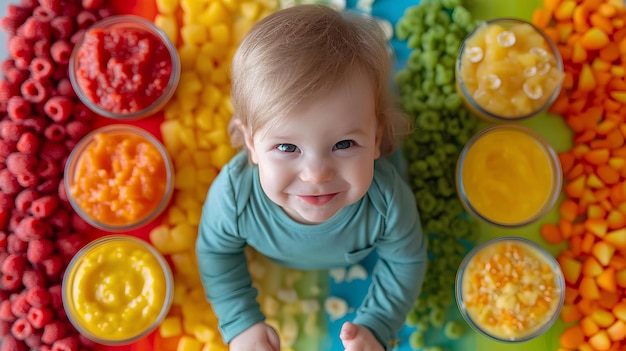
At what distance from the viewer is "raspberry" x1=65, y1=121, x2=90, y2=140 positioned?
1.37 metres

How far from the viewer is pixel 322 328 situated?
136 cm

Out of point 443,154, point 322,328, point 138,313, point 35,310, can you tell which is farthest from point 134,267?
point 443,154

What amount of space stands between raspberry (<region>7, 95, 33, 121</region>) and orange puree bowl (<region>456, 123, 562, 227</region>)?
994mm

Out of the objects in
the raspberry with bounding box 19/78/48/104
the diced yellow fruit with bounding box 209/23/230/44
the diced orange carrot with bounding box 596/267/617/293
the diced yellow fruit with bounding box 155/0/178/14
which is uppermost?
the diced yellow fruit with bounding box 155/0/178/14

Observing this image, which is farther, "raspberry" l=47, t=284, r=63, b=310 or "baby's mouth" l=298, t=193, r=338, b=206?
"raspberry" l=47, t=284, r=63, b=310

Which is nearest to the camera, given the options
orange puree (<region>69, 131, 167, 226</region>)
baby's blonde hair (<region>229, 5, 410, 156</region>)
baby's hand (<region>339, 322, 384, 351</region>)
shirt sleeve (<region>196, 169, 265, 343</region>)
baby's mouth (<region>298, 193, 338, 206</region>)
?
baby's blonde hair (<region>229, 5, 410, 156</region>)

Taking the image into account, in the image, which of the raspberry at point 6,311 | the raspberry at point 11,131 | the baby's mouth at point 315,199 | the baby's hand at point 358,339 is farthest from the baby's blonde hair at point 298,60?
the raspberry at point 6,311

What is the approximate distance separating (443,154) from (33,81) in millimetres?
958

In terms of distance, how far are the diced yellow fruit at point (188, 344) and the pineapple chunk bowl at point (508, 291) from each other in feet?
1.93

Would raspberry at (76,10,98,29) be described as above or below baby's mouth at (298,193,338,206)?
above

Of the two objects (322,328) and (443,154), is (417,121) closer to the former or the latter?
(443,154)

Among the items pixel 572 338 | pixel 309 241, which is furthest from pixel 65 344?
pixel 572 338

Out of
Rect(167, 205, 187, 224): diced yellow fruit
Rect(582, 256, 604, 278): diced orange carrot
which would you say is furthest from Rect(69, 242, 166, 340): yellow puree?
Rect(582, 256, 604, 278): diced orange carrot

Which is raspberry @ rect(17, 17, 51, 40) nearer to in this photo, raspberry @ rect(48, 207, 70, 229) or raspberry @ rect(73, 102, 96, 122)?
raspberry @ rect(73, 102, 96, 122)
